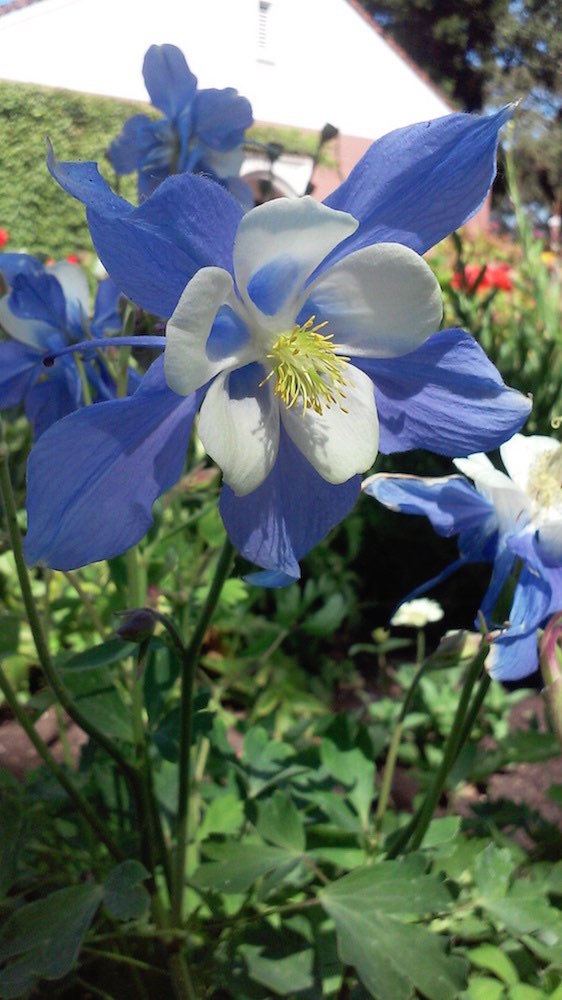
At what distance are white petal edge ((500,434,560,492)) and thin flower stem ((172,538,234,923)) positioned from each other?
0.27 meters

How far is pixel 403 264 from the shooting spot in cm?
47

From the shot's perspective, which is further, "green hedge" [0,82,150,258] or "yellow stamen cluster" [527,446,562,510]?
"yellow stamen cluster" [527,446,562,510]

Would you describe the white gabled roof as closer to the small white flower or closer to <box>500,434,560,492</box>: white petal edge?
<box>500,434,560,492</box>: white petal edge

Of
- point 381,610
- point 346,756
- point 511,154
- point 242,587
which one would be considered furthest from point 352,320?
point 381,610

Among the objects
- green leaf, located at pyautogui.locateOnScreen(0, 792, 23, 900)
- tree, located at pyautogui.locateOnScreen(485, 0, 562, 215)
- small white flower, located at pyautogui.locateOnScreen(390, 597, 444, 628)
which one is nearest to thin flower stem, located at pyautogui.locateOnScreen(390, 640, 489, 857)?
green leaf, located at pyautogui.locateOnScreen(0, 792, 23, 900)

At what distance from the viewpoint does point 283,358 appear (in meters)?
0.50

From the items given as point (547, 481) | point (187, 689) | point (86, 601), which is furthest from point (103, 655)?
point (547, 481)

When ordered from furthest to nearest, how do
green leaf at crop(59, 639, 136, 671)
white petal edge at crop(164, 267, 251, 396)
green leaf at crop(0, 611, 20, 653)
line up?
green leaf at crop(0, 611, 20, 653) < green leaf at crop(59, 639, 136, 671) < white petal edge at crop(164, 267, 251, 396)

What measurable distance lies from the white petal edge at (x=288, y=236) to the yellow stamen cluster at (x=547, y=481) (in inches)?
12.4

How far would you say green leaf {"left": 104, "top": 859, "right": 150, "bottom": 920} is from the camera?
61 cm

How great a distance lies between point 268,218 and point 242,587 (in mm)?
921

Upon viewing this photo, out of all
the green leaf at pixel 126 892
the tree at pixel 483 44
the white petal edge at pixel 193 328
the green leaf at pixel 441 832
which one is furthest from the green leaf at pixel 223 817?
the tree at pixel 483 44

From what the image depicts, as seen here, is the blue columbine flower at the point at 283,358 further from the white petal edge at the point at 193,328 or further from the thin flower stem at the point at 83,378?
the thin flower stem at the point at 83,378

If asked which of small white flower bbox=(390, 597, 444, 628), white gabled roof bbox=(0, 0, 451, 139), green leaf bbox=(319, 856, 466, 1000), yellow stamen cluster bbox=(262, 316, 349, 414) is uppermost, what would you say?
white gabled roof bbox=(0, 0, 451, 139)
